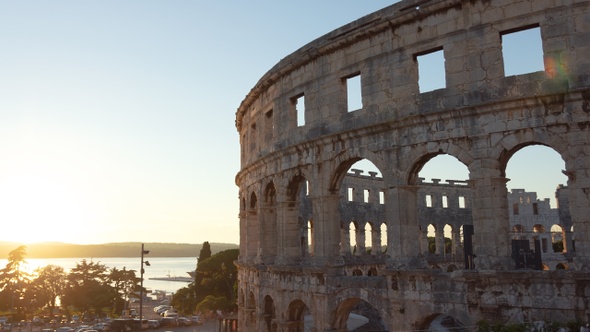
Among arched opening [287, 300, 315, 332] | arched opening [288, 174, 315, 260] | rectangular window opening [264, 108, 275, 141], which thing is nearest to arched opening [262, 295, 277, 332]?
arched opening [287, 300, 315, 332]

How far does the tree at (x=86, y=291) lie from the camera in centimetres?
5359

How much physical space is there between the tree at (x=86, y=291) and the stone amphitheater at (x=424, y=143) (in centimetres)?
3996

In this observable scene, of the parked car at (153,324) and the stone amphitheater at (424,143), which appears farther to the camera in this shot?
the parked car at (153,324)

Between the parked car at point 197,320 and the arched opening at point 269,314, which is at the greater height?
the arched opening at point 269,314

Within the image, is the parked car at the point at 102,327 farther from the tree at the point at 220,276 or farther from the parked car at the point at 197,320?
the tree at the point at 220,276

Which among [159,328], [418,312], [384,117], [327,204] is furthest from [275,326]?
[159,328]

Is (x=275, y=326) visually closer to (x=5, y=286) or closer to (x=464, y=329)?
(x=464, y=329)

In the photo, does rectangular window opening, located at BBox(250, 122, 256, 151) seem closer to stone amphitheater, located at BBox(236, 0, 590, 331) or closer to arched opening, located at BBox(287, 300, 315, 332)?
stone amphitheater, located at BBox(236, 0, 590, 331)

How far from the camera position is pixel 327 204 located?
17.2 m

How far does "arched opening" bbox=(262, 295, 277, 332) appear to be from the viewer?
20.5 m

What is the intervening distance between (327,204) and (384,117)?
12.2 ft

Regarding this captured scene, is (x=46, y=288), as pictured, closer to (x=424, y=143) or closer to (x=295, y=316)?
(x=295, y=316)

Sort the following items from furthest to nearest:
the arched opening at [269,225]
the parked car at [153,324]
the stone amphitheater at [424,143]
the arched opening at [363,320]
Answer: the parked car at [153,324] → the arched opening at [363,320] → the arched opening at [269,225] → the stone amphitheater at [424,143]

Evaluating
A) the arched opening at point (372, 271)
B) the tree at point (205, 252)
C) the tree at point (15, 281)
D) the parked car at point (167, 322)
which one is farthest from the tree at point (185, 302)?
the arched opening at point (372, 271)
